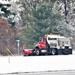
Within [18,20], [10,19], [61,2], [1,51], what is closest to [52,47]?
[1,51]

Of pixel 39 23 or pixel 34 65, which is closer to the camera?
pixel 34 65

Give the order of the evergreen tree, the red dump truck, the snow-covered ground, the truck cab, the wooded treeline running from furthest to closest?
the evergreen tree → the wooded treeline → the truck cab → the red dump truck → the snow-covered ground

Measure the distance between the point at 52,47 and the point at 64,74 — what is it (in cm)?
2556

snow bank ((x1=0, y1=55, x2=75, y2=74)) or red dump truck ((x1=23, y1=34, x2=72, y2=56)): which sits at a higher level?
snow bank ((x1=0, y1=55, x2=75, y2=74))

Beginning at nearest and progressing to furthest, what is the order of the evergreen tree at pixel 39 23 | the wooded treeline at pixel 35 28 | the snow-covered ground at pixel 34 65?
the snow-covered ground at pixel 34 65 < the wooded treeline at pixel 35 28 < the evergreen tree at pixel 39 23

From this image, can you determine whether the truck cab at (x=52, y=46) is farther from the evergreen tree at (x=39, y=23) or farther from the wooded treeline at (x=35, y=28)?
the evergreen tree at (x=39, y=23)

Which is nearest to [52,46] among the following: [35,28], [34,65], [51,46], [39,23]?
[51,46]

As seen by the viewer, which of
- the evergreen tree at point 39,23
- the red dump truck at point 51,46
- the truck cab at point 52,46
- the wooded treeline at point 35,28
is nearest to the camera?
the red dump truck at point 51,46

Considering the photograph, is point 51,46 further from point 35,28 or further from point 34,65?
point 34,65

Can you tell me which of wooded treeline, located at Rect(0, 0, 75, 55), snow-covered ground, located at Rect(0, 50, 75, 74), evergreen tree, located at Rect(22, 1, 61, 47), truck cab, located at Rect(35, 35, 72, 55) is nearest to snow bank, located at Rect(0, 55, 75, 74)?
snow-covered ground, located at Rect(0, 50, 75, 74)

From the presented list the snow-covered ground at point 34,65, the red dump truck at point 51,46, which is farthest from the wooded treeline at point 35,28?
the snow-covered ground at point 34,65

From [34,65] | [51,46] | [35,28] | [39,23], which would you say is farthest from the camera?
[39,23]

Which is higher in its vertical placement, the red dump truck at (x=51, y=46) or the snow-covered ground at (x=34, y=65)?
the snow-covered ground at (x=34, y=65)

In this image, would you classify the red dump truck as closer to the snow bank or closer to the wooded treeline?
the wooded treeline
